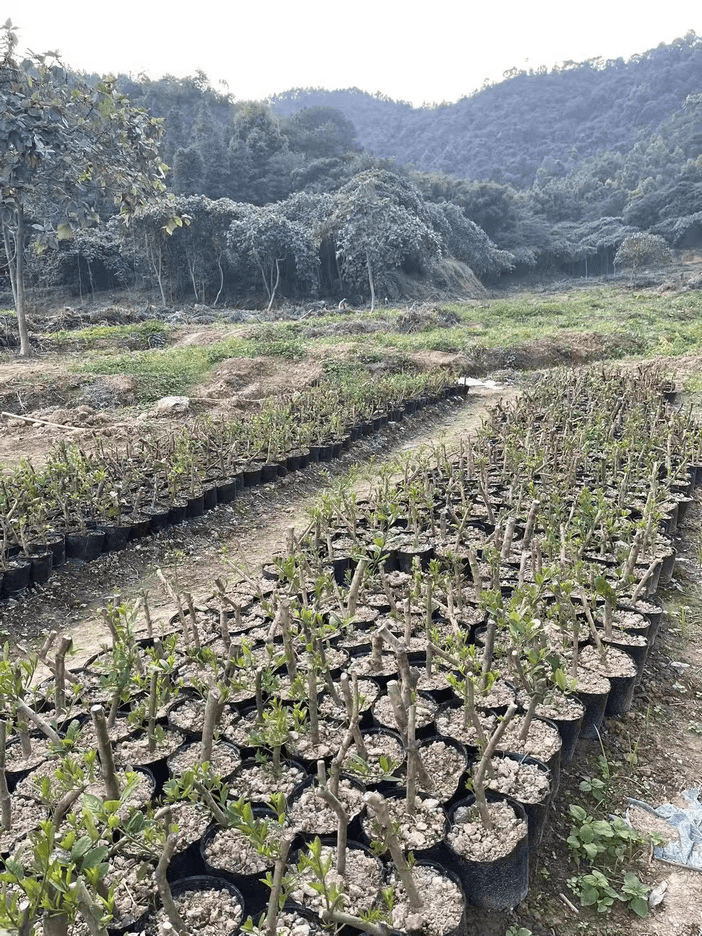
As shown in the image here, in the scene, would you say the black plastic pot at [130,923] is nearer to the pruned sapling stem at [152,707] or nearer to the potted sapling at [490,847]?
the pruned sapling stem at [152,707]

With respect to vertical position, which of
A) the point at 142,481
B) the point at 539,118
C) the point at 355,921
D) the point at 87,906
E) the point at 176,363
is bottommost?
the point at 142,481

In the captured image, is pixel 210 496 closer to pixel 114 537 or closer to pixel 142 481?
pixel 142 481

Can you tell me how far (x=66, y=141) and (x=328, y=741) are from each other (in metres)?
11.6

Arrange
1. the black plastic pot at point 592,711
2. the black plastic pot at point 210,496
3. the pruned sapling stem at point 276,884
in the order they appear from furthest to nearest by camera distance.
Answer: the black plastic pot at point 210,496, the black plastic pot at point 592,711, the pruned sapling stem at point 276,884

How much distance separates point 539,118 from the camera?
252 ft

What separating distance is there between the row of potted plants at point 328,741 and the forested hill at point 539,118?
71172 mm

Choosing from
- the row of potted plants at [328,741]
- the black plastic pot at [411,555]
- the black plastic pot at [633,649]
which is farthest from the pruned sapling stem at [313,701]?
the black plastic pot at [411,555]

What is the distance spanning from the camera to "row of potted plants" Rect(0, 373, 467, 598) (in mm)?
4805

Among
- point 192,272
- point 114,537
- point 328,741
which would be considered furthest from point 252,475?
point 192,272

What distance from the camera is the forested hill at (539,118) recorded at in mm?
69250

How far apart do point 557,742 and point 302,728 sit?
3.47ft

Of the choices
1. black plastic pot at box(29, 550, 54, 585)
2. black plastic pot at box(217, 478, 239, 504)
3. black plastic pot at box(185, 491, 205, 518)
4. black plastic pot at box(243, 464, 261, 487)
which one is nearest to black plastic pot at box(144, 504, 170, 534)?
black plastic pot at box(185, 491, 205, 518)

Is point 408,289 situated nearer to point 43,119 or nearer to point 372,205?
point 372,205

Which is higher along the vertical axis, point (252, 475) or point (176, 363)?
point (176, 363)
